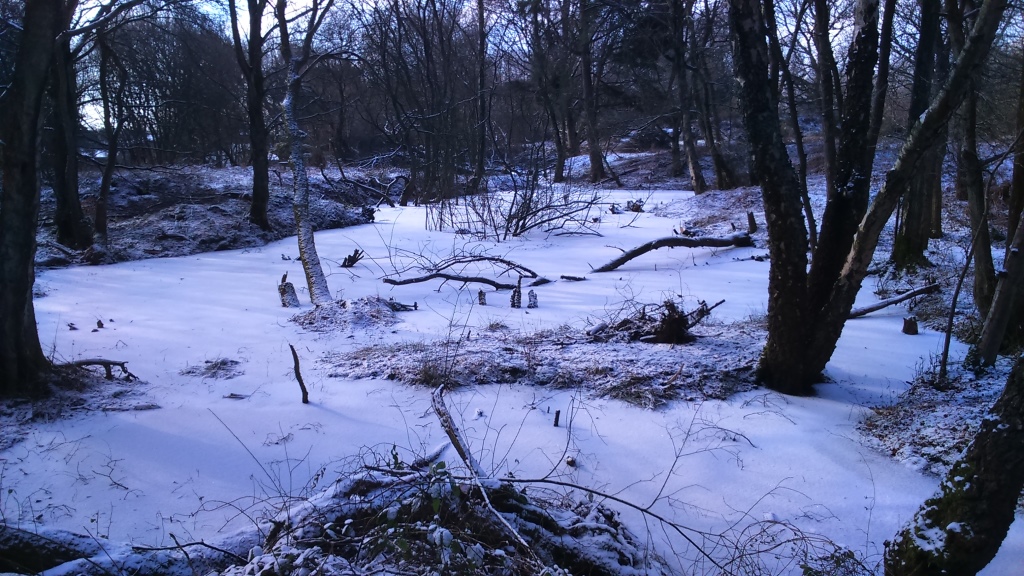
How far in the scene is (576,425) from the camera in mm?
4289

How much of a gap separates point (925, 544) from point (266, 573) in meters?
2.48

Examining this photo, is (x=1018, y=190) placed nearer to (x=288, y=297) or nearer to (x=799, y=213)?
(x=799, y=213)

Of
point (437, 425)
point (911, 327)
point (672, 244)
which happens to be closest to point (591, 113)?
point (672, 244)

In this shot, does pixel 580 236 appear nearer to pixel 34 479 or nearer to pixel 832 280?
pixel 832 280

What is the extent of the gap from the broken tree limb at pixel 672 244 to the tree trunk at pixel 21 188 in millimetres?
7680

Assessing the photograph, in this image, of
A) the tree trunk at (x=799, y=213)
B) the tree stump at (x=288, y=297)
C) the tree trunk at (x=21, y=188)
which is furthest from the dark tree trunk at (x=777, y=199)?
the tree stump at (x=288, y=297)

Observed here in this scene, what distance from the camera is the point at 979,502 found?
7.77 feet

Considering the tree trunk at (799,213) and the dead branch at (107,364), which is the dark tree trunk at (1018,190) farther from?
the dead branch at (107,364)

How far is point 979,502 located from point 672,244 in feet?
27.9

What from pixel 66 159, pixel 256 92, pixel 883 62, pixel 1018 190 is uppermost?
pixel 256 92

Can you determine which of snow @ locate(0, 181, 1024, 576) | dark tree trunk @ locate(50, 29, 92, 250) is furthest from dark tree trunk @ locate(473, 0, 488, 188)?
snow @ locate(0, 181, 1024, 576)

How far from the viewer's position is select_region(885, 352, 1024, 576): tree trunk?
2.30 metres

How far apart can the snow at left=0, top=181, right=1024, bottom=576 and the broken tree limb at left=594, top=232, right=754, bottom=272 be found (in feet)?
9.25

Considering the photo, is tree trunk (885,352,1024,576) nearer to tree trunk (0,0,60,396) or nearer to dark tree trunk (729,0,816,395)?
dark tree trunk (729,0,816,395)
